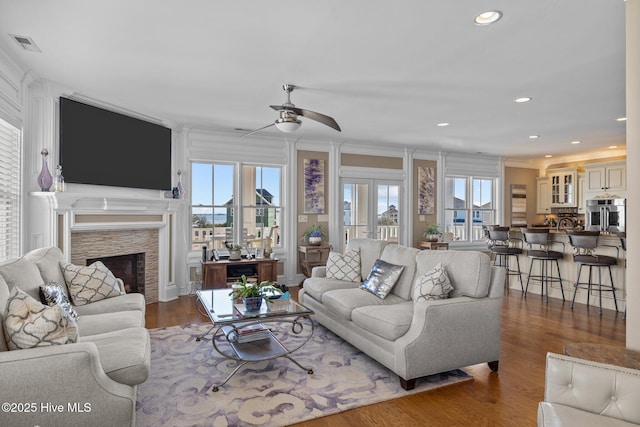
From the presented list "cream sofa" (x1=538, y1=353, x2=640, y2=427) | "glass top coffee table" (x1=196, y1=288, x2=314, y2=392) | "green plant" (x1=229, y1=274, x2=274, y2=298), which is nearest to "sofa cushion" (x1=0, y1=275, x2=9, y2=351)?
"glass top coffee table" (x1=196, y1=288, x2=314, y2=392)

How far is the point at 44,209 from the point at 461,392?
14.1 ft

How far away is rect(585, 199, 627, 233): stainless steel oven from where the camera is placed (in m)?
7.27

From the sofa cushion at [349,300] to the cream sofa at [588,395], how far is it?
1.87 m

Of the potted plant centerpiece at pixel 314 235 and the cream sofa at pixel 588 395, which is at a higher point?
the potted plant centerpiece at pixel 314 235

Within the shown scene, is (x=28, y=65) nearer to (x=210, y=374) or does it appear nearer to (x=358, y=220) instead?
(x=210, y=374)

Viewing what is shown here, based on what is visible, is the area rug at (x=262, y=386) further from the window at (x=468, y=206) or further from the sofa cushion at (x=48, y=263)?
the window at (x=468, y=206)

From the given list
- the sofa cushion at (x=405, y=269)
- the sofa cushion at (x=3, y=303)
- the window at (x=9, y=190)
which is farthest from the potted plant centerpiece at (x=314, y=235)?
the sofa cushion at (x=3, y=303)

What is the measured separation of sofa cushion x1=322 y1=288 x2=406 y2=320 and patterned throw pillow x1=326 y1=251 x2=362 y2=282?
1.72ft

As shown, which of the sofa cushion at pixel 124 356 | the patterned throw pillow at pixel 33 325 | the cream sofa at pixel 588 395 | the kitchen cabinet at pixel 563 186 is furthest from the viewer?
the kitchen cabinet at pixel 563 186

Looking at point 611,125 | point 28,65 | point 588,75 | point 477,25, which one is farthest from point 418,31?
point 611,125

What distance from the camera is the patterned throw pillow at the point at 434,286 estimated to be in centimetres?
314

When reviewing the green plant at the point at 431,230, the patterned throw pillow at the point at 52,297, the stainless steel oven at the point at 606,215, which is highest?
the stainless steel oven at the point at 606,215

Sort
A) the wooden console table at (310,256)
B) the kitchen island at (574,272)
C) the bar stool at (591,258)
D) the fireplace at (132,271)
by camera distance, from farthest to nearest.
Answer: the wooden console table at (310,256) → the fireplace at (132,271) → the kitchen island at (574,272) → the bar stool at (591,258)

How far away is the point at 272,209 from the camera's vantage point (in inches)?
260
